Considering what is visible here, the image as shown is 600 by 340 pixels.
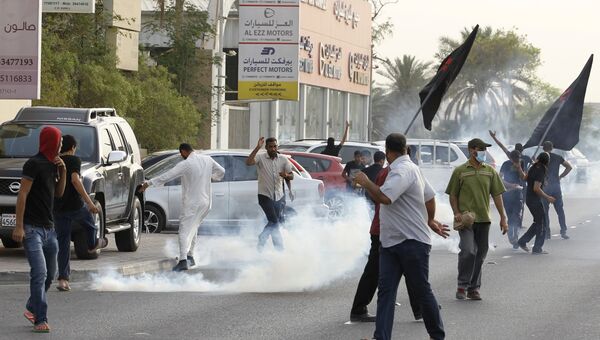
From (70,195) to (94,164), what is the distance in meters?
3.78

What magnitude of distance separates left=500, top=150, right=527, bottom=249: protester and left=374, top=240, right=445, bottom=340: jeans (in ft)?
44.1

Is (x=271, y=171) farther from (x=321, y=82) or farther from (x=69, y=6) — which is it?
(x=321, y=82)

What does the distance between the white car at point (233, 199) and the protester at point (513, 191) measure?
3.39m

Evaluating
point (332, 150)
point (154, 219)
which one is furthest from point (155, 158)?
point (332, 150)

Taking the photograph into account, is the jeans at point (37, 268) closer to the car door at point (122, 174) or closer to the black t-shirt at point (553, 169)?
the car door at point (122, 174)

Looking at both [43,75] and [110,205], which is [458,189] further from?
[43,75]

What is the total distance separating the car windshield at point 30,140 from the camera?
18.4m

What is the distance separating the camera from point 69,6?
2841 centimetres

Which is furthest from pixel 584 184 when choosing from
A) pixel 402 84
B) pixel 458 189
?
pixel 458 189

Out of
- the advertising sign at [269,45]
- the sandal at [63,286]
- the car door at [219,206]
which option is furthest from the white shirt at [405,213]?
the advertising sign at [269,45]

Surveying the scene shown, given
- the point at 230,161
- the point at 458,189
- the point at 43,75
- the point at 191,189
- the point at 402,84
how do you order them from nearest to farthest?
1. the point at 458,189
2. the point at 191,189
3. the point at 230,161
4. the point at 43,75
5. the point at 402,84

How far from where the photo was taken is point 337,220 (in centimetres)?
2450

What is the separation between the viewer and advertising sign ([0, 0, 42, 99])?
70.3 ft

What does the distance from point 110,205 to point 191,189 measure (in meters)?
1.95
